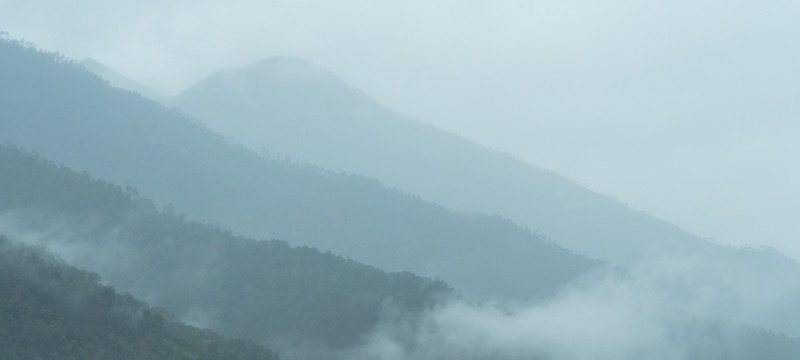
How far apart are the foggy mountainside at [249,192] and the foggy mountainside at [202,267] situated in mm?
35035

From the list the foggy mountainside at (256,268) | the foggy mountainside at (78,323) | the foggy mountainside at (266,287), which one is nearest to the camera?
the foggy mountainside at (78,323)

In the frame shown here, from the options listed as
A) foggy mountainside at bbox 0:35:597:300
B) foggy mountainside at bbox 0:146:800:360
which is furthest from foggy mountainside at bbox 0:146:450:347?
foggy mountainside at bbox 0:35:597:300

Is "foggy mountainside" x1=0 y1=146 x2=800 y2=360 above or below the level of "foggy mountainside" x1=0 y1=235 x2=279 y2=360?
above

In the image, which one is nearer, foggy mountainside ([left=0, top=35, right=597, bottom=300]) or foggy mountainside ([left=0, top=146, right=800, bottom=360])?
foggy mountainside ([left=0, top=146, right=800, bottom=360])

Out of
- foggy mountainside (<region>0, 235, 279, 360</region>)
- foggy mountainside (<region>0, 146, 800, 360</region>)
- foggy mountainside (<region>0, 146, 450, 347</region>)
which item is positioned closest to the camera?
foggy mountainside (<region>0, 235, 279, 360</region>)

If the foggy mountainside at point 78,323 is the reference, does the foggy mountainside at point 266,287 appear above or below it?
above

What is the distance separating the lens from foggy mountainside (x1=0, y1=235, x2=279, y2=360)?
249 feet

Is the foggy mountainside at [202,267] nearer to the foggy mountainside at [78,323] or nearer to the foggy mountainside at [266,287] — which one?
the foggy mountainside at [266,287]

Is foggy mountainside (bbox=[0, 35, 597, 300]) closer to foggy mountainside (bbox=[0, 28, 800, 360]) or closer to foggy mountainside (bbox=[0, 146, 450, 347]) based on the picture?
foggy mountainside (bbox=[0, 28, 800, 360])

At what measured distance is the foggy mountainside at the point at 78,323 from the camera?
7600 cm

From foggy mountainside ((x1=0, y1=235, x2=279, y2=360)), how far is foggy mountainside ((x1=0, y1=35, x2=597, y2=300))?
247 ft

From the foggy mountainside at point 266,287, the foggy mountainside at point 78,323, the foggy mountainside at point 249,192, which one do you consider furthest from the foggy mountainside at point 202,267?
the foggy mountainside at point 249,192

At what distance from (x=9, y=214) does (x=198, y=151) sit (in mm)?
65625

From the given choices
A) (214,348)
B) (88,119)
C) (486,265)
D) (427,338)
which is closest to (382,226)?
(486,265)
